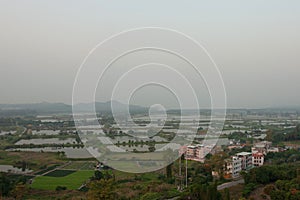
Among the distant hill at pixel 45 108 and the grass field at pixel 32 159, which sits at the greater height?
the distant hill at pixel 45 108

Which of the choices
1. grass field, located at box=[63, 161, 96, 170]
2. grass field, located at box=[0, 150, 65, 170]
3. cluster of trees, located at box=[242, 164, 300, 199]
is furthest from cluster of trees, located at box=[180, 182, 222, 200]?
grass field, located at box=[0, 150, 65, 170]

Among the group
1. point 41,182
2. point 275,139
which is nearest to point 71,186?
point 41,182

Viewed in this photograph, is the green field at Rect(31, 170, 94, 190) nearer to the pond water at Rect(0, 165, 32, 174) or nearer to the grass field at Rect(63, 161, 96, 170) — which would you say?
the grass field at Rect(63, 161, 96, 170)

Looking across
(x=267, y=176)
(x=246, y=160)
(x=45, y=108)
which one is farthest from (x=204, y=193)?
(x=45, y=108)

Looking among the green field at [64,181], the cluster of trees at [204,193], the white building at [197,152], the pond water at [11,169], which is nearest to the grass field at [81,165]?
the green field at [64,181]

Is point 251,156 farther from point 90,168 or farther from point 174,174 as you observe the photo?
point 90,168

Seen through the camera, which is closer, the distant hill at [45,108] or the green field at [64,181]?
the distant hill at [45,108]

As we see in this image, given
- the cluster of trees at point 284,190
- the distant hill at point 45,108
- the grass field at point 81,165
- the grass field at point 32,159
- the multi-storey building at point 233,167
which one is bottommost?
the grass field at point 81,165

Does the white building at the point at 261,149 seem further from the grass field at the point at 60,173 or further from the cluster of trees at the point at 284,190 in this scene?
the grass field at the point at 60,173

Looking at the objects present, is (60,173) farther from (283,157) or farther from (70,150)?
(283,157)
